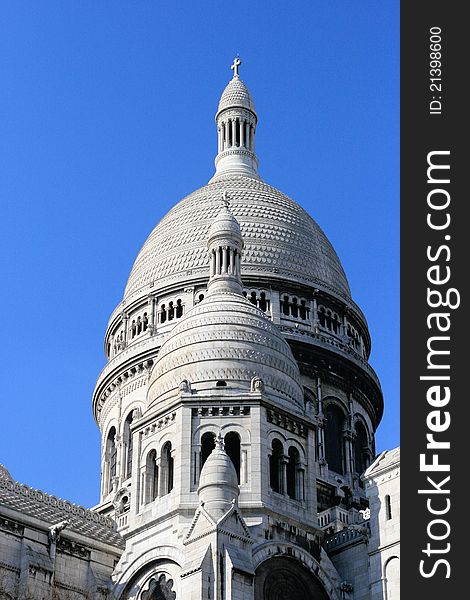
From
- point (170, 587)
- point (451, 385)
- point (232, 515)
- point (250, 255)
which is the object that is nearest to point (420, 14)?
point (451, 385)

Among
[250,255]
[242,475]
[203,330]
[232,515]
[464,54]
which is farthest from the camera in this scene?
[250,255]

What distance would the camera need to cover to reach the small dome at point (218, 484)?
165 ft

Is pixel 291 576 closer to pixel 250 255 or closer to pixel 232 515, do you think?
pixel 232 515

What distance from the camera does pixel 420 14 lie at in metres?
33.0

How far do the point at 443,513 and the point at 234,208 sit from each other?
169 feet

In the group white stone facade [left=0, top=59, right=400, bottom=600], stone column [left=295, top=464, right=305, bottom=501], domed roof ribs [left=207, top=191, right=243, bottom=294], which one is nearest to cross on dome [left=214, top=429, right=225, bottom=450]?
white stone facade [left=0, top=59, right=400, bottom=600]

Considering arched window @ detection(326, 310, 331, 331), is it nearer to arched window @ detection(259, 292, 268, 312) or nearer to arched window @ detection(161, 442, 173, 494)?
arched window @ detection(259, 292, 268, 312)

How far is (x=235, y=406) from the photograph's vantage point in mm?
55375

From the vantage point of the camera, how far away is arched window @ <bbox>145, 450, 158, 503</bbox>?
2184 inches

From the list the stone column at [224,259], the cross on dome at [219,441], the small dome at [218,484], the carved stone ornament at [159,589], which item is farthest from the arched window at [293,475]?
the stone column at [224,259]

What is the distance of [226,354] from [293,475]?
6.05 m

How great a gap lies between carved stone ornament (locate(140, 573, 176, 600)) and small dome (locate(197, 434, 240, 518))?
3.47m

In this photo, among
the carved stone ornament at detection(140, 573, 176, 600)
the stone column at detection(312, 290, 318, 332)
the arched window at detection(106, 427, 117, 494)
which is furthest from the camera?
the stone column at detection(312, 290, 318, 332)

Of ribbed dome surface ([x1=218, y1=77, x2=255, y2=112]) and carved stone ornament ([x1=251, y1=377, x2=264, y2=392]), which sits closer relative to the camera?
carved stone ornament ([x1=251, y1=377, x2=264, y2=392])
